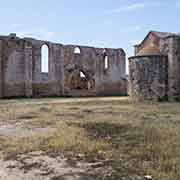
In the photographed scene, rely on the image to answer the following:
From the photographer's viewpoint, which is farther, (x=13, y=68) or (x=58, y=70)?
Answer: (x=58, y=70)

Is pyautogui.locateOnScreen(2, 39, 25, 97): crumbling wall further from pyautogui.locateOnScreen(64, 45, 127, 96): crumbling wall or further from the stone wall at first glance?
the stone wall

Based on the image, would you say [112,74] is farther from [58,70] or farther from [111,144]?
[111,144]

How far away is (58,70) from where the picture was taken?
27.1 meters

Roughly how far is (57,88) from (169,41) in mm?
12570

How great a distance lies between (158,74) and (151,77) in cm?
54

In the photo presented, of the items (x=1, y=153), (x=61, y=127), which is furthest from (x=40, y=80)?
(x=1, y=153)

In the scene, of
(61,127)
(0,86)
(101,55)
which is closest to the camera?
(61,127)

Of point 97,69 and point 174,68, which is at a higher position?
point 97,69

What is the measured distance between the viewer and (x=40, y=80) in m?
25.5

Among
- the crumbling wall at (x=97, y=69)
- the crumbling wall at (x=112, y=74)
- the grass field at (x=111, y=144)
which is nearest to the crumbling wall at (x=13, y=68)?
the crumbling wall at (x=97, y=69)

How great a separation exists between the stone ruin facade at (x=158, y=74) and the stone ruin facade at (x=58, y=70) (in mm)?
10272

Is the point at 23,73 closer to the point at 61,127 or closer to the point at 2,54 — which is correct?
the point at 2,54

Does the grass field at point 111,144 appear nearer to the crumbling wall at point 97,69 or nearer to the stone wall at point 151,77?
the stone wall at point 151,77

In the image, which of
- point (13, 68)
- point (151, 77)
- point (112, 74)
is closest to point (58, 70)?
point (13, 68)
